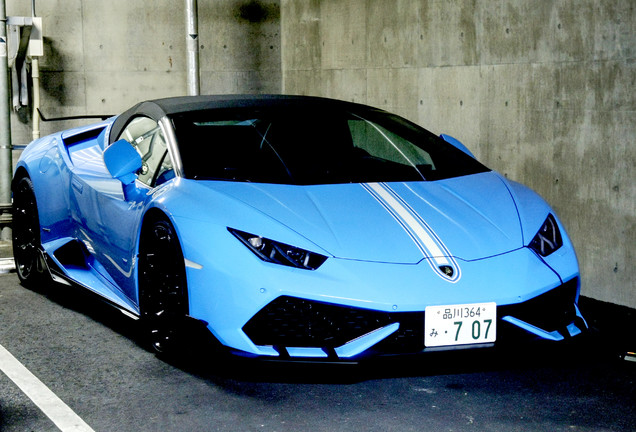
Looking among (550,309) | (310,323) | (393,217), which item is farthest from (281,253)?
(550,309)

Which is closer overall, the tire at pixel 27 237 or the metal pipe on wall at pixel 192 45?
the tire at pixel 27 237

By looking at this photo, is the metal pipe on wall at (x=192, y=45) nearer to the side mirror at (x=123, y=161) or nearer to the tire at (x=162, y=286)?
the side mirror at (x=123, y=161)

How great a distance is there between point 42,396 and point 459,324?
67.8 inches

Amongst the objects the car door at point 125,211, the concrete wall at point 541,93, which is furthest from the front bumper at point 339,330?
the concrete wall at point 541,93

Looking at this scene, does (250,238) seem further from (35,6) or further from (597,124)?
(35,6)

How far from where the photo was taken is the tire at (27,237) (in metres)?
6.10

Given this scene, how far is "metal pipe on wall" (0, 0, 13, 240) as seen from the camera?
24.5 ft

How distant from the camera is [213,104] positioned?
5105 mm

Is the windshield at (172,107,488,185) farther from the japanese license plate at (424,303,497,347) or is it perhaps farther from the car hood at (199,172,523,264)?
the japanese license plate at (424,303,497,347)

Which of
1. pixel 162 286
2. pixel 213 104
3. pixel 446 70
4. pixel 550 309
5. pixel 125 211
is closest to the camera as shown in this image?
pixel 550 309

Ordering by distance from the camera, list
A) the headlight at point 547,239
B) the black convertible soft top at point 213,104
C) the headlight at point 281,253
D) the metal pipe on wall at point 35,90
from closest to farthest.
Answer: the headlight at point 281,253
the headlight at point 547,239
the black convertible soft top at point 213,104
the metal pipe on wall at point 35,90

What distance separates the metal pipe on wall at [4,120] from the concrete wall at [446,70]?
183 centimetres

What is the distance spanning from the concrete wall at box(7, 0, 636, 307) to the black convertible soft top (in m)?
1.46

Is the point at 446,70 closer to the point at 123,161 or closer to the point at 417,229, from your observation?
the point at 123,161
